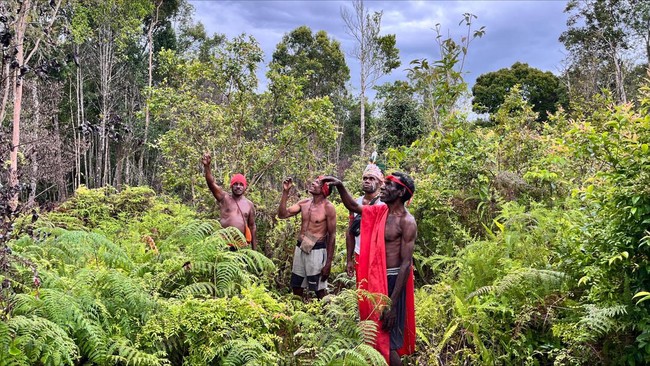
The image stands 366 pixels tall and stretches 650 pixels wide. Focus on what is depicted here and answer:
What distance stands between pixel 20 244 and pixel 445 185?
535 cm

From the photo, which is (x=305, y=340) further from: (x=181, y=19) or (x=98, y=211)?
(x=181, y=19)

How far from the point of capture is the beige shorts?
5695mm

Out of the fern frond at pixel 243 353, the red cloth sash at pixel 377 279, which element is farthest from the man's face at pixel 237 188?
the fern frond at pixel 243 353

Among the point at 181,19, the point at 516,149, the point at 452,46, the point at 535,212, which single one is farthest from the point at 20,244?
the point at 181,19

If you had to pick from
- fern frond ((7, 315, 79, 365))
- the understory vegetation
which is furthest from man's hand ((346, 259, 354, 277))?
fern frond ((7, 315, 79, 365))

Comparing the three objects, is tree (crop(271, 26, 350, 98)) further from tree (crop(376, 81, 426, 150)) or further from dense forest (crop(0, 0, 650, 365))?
dense forest (crop(0, 0, 650, 365))

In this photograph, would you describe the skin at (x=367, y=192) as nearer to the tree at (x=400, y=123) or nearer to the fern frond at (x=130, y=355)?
the fern frond at (x=130, y=355)

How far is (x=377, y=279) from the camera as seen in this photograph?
12.7ft

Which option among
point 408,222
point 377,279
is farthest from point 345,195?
point 377,279

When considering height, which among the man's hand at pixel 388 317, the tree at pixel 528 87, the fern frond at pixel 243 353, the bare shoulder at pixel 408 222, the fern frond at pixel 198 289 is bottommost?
the fern frond at pixel 243 353

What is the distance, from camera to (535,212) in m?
5.45

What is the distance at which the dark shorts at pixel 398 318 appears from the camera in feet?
12.5

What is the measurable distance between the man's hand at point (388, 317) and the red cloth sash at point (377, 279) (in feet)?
0.12

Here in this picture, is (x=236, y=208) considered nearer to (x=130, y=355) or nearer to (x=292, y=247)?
(x=292, y=247)
